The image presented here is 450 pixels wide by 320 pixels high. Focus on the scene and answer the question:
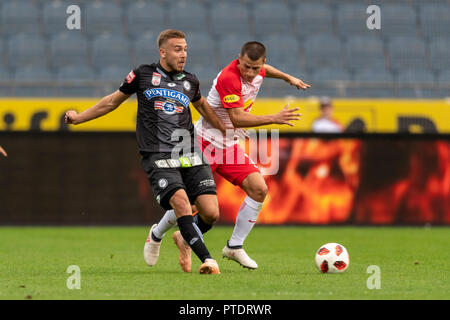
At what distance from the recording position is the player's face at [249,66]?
825 centimetres

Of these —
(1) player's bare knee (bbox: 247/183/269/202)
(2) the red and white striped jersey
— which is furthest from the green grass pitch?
→ (2) the red and white striped jersey

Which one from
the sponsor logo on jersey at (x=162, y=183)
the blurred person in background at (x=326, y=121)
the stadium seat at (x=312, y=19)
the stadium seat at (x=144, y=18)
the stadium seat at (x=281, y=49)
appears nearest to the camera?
the sponsor logo on jersey at (x=162, y=183)

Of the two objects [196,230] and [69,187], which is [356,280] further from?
[69,187]

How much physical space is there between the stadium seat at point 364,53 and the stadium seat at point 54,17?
5.84 metres

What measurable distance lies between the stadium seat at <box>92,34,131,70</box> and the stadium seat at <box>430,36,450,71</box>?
21.7ft

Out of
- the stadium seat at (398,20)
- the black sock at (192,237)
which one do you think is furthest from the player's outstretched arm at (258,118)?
the stadium seat at (398,20)

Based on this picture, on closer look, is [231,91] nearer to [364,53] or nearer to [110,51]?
[110,51]

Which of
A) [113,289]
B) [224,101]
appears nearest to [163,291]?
[113,289]

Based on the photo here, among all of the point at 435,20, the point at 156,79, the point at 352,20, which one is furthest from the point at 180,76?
the point at 435,20

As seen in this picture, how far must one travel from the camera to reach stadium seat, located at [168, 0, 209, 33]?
19500mm

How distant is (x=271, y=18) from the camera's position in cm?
2016

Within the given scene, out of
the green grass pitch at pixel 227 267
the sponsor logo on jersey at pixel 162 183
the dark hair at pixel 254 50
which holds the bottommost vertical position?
the green grass pitch at pixel 227 267

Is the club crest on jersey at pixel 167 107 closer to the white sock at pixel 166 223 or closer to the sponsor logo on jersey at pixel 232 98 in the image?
the sponsor logo on jersey at pixel 232 98

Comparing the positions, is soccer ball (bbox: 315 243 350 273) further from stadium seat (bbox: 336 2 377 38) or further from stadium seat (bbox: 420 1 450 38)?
stadium seat (bbox: 420 1 450 38)
